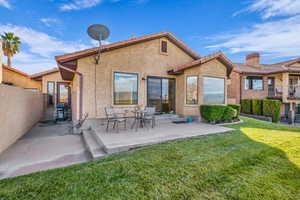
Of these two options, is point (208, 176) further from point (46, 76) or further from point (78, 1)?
point (46, 76)

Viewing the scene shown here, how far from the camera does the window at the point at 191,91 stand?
8914mm

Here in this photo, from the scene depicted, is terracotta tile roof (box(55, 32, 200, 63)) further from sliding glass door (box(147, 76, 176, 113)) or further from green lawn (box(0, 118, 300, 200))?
green lawn (box(0, 118, 300, 200))

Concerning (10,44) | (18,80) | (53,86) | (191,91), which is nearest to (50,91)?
(53,86)

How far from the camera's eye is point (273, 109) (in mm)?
13109

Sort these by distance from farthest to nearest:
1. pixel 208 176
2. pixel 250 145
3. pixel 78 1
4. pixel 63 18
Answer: pixel 63 18 → pixel 78 1 → pixel 250 145 → pixel 208 176

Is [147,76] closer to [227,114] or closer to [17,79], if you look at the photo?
[227,114]

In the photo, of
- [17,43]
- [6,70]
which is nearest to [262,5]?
[6,70]

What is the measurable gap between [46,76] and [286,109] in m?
28.2

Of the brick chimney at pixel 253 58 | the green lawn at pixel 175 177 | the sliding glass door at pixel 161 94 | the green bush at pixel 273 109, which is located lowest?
the green lawn at pixel 175 177

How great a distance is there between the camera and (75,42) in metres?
13.8

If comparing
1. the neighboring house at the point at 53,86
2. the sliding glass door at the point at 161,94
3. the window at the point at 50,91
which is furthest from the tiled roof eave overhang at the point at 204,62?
the window at the point at 50,91

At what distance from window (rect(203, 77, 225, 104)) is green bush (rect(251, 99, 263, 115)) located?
7847 mm

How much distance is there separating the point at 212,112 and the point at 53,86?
13540 mm

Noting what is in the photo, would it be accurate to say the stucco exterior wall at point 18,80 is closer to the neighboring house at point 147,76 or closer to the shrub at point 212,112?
the neighboring house at point 147,76
